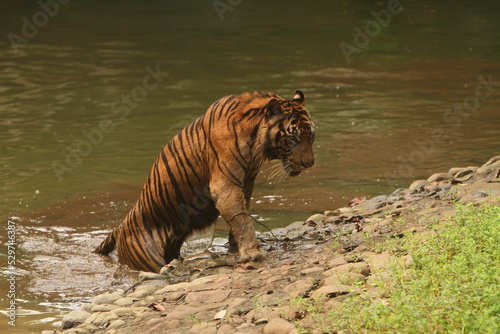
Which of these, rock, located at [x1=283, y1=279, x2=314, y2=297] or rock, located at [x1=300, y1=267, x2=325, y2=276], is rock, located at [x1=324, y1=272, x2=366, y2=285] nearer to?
rock, located at [x1=283, y1=279, x2=314, y2=297]

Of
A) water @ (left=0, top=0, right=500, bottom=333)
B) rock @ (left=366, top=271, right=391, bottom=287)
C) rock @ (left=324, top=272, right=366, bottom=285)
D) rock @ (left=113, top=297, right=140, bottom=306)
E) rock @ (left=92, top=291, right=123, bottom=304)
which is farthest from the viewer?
water @ (left=0, top=0, right=500, bottom=333)

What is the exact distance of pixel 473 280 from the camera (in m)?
4.00

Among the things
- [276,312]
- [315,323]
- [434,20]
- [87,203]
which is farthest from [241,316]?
[434,20]

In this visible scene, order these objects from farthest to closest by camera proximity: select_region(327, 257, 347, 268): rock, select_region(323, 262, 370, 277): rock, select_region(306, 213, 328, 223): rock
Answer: select_region(306, 213, 328, 223): rock < select_region(327, 257, 347, 268): rock < select_region(323, 262, 370, 277): rock

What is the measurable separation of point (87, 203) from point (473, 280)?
5.65m

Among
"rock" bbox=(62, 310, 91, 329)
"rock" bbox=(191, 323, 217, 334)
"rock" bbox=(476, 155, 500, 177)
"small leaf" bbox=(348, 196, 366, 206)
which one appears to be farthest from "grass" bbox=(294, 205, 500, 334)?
"small leaf" bbox=(348, 196, 366, 206)

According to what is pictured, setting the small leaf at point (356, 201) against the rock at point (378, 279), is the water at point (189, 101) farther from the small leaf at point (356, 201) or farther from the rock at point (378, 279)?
the rock at point (378, 279)

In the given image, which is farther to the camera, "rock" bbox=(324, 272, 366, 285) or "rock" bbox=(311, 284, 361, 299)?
"rock" bbox=(324, 272, 366, 285)

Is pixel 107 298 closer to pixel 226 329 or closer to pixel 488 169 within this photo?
pixel 226 329

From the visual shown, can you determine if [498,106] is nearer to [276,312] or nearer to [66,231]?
[66,231]

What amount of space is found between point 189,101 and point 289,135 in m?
7.33

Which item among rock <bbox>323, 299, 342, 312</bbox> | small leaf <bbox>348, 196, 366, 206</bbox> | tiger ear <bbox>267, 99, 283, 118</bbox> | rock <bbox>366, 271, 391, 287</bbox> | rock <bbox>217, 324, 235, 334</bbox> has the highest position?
tiger ear <bbox>267, 99, 283, 118</bbox>

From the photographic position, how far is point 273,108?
5.71 metres

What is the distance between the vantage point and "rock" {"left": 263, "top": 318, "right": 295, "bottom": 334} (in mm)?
4207
